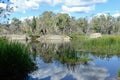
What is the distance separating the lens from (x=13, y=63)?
1438cm

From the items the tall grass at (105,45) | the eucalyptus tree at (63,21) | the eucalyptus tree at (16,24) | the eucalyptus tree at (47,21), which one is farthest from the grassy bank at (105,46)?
the eucalyptus tree at (16,24)

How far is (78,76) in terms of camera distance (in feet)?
55.0

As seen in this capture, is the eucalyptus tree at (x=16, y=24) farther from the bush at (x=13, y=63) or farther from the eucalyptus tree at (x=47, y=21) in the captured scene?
the bush at (x=13, y=63)

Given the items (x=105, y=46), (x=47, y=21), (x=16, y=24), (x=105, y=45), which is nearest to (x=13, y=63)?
(x=105, y=46)

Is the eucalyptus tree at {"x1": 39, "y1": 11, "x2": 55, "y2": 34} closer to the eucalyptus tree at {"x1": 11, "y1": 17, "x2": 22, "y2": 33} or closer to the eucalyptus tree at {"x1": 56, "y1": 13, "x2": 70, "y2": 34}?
the eucalyptus tree at {"x1": 56, "y1": 13, "x2": 70, "y2": 34}

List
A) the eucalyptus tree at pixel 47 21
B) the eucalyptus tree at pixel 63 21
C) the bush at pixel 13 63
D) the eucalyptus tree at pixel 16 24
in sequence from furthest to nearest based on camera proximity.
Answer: the eucalyptus tree at pixel 63 21
the eucalyptus tree at pixel 16 24
the eucalyptus tree at pixel 47 21
the bush at pixel 13 63

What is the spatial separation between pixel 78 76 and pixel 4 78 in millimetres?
4684

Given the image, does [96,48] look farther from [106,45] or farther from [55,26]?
[55,26]

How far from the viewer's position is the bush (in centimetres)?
1400

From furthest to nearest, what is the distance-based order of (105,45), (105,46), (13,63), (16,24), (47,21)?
(47,21)
(16,24)
(105,45)
(105,46)
(13,63)

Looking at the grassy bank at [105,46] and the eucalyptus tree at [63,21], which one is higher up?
the eucalyptus tree at [63,21]

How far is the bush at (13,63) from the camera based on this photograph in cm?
1400

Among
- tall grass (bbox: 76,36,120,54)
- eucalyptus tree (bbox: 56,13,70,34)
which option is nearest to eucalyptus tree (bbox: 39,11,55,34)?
eucalyptus tree (bbox: 56,13,70,34)

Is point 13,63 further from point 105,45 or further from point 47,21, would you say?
point 47,21
